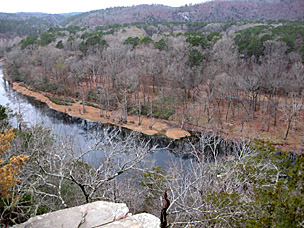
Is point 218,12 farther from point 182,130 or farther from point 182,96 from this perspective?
point 182,130

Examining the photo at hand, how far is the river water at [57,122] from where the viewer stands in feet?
72.6

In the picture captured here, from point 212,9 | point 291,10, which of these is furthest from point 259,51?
point 212,9

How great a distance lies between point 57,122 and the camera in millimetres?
29938

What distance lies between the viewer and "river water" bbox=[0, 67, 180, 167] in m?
22.1

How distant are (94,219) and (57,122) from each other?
25.6 metres

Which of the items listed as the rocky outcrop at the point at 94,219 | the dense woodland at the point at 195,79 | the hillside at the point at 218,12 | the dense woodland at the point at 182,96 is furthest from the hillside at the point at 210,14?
the rocky outcrop at the point at 94,219

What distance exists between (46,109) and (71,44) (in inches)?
919

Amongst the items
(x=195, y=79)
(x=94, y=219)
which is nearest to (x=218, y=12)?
(x=195, y=79)

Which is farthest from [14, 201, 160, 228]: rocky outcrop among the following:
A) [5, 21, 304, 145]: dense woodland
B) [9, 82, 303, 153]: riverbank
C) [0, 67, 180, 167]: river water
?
[5, 21, 304, 145]: dense woodland

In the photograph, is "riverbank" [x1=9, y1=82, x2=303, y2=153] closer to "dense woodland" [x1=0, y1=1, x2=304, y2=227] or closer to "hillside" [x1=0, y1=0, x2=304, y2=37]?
"dense woodland" [x1=0, y1=1, x2=304, y2=227]

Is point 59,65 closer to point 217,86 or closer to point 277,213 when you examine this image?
point 217,86

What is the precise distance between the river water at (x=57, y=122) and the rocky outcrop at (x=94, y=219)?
13605mm

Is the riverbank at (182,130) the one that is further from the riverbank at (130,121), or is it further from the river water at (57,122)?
the river water at (57,122)

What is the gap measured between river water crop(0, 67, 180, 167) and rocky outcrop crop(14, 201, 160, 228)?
13.6 metres
